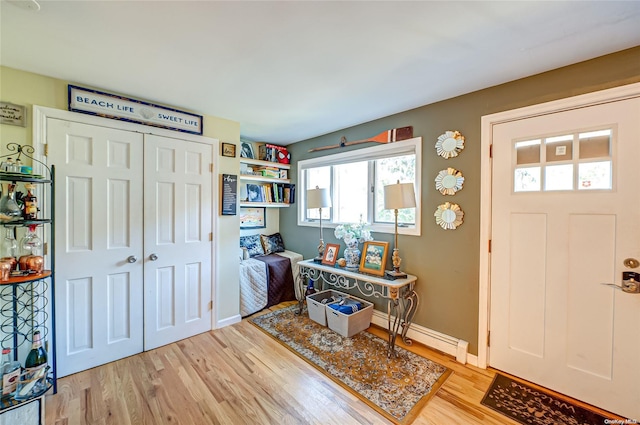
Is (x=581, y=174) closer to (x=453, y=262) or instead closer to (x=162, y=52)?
(x=453, y=262)

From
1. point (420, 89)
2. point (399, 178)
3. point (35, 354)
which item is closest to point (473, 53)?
point (420, 89)

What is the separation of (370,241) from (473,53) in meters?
1.82

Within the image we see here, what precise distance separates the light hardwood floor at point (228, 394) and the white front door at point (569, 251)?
49 cm

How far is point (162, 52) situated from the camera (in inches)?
65.1

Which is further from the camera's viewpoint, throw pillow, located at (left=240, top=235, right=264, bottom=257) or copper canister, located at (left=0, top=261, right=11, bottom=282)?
throw pillow, located at (left=240, top=235, right=264, bottom=257)

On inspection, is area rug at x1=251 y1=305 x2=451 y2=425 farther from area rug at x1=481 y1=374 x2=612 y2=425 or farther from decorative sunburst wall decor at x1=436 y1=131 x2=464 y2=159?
decorative sunburst wall decor at x1=436 y1=131 x2=464 y2=159

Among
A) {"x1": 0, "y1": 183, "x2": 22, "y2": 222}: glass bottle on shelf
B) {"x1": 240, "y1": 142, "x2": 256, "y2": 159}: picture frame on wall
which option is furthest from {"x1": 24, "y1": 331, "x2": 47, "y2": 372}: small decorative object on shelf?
{"x1": 240, "y1": 142, "x2": 256, "y2": 159}: picture frame on wall

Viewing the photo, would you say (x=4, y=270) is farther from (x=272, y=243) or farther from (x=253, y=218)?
(x=272, y=243)

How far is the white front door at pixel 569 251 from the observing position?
1627 mm

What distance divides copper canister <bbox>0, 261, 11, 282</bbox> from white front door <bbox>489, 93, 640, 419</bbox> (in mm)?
3486

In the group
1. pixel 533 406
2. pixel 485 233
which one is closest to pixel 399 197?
pixel 485 233

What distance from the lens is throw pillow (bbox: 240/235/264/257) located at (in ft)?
11.9

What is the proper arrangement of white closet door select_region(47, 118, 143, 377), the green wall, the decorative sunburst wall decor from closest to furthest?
1. the green wall
2. white closet door select_region(47, 118, 143, 377)
3. the decorative sunburst wall decor

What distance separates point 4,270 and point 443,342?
335cm
